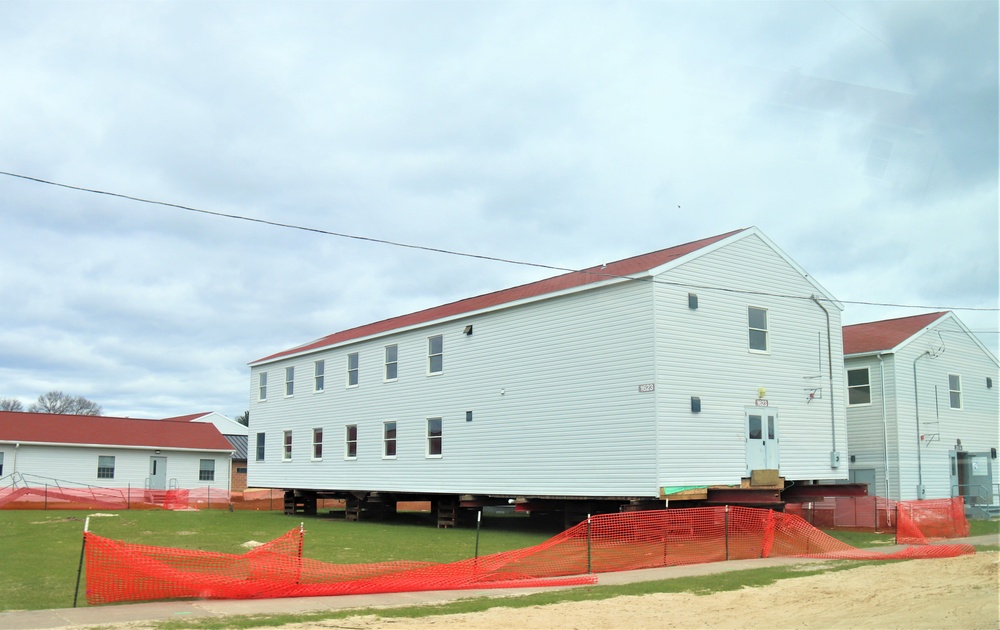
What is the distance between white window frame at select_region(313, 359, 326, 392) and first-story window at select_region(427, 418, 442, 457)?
7.85 metres

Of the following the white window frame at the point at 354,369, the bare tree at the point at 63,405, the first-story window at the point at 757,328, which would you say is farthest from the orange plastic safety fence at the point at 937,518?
the bare tree at the point at 63,405

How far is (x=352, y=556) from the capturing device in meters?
20.2

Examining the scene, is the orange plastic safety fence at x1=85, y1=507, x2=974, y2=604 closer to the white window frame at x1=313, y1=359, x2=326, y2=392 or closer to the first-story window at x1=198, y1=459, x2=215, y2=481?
the white window frame at x1=313, y1=359, x2=326, y2=392

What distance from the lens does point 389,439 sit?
31984mm

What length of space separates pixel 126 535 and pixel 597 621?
58.1 ft

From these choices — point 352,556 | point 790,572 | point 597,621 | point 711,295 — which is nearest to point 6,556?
point 352,556

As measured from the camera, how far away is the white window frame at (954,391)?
34.1 m

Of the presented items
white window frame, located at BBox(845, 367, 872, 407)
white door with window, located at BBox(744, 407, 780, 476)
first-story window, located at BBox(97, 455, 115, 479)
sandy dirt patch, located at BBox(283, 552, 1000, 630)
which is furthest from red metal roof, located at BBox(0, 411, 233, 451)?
sandy dirt patch, located at BBox(283, 552, 1000, 630)

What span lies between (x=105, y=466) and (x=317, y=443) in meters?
19.4

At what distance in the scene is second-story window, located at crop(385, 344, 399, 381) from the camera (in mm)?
32125

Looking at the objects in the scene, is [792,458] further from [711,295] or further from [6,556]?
[6,556]

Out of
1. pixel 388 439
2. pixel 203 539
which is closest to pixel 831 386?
pixel 388 439

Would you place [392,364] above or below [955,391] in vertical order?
above

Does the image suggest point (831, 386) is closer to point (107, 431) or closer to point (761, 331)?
point (761, 331)
